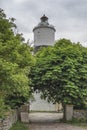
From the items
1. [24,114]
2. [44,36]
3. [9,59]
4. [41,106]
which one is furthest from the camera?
[44,36]

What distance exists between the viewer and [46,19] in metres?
47.4

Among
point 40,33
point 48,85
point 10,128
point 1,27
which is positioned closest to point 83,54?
point 48,85

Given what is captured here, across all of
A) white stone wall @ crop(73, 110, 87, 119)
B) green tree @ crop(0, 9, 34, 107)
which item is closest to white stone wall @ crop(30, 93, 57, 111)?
white stone wall @ crop(73, 110, 87, 119)

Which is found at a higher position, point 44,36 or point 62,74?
point 44,36

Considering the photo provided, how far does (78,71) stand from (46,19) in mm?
23841

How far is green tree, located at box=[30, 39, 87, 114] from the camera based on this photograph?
23.9 m

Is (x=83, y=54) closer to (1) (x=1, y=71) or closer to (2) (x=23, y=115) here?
(2) (x=23, y=115)

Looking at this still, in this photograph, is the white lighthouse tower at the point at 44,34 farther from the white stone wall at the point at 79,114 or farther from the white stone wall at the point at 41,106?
the white stone wall at the point at 79,114

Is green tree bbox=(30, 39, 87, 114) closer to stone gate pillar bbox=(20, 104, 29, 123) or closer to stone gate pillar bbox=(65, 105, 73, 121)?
stone gate pillar bbox=(65, 105, 73, 121)

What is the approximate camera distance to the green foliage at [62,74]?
23.9 meters

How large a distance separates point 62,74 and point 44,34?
2090 cm

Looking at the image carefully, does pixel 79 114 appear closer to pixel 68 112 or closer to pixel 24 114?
pixel 68 112

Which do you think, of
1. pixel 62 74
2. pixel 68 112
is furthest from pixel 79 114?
pixel 62 74

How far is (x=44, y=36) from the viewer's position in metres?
44.3
